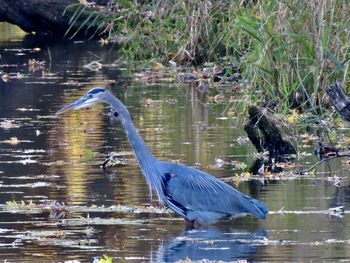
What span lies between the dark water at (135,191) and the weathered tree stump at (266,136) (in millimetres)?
190

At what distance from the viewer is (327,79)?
532 inches

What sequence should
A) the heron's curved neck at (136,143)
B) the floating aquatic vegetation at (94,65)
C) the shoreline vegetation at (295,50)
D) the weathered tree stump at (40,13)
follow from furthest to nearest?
the weathered tree stump at (40,13), the floating aquatic vegetation at (94,65), the shoreline vegetation at (295,50), the heron's curved neck at (136,143)

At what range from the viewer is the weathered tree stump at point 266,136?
1174cm

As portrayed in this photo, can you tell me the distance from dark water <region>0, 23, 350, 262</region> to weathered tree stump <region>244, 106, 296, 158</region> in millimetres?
190

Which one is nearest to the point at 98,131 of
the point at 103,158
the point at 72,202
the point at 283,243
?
the point at 103,158

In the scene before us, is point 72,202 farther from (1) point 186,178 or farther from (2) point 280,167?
(2) point 280,167

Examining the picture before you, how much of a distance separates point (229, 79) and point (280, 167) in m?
8.37

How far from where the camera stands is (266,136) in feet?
39.1

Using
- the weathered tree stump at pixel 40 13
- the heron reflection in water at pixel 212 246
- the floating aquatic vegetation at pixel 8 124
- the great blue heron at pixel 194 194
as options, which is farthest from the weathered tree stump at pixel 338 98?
the weathered tree stump at pixel 40 13

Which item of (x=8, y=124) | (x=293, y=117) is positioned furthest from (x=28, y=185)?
(x=8, y=124)

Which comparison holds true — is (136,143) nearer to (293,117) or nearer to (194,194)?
(194,194)

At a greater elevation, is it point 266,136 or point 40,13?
point 40,13

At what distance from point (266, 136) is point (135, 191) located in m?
2.24

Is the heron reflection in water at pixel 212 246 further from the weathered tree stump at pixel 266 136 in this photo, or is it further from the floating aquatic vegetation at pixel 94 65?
the floating aquatic vegetation at pixel 94 65
